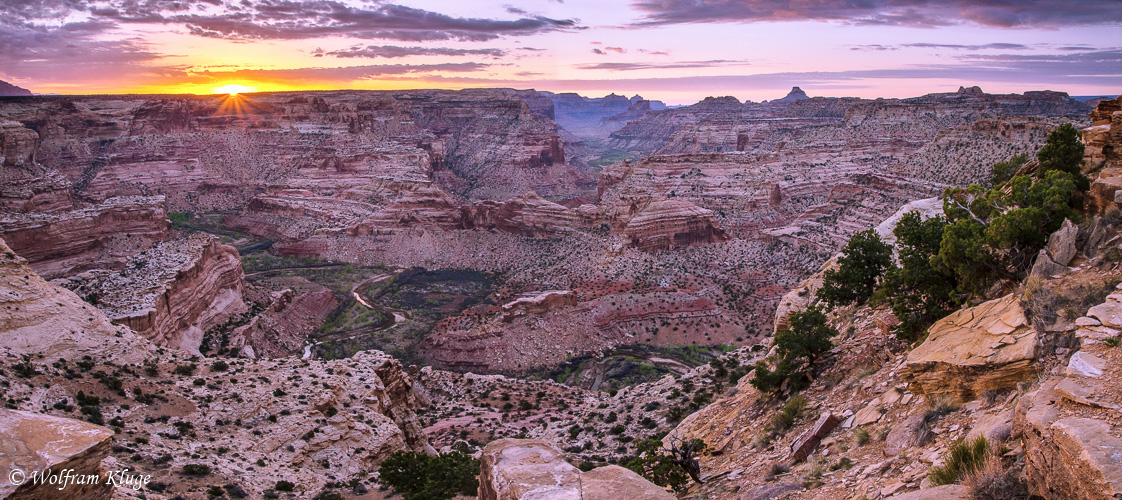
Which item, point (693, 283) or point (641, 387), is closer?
A: point (641, 387)

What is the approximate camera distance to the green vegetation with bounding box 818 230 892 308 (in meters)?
20.7

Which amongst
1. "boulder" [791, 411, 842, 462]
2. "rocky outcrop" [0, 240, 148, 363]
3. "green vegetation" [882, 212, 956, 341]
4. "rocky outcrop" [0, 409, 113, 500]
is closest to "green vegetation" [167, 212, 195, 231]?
"rocky outcrop" [0, 240, 148, 363]

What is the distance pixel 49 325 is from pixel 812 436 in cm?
2756

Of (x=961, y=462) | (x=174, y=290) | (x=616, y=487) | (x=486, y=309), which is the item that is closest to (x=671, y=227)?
(x=486, y=309)

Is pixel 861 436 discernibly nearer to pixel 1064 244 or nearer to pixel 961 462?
pixel 961 462

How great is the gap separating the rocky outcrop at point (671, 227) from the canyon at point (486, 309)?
32 centimetres

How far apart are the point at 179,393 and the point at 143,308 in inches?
555

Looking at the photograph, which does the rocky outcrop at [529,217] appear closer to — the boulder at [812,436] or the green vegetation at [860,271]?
the green vegetation at [860,271]

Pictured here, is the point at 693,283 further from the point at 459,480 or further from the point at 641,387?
the point at 459,480

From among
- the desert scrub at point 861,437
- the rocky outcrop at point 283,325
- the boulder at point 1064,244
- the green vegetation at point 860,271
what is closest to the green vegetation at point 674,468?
the desert scrub at point 861,437

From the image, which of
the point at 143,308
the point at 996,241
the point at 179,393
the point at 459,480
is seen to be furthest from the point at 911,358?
the point at 143,308

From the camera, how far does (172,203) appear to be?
3994 inches

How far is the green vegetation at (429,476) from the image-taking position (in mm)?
20312

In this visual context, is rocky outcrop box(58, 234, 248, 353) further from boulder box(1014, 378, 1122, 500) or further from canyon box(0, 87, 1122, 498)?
boulder box(1014, 378, 1122, 500)
